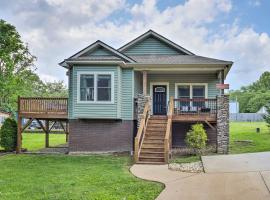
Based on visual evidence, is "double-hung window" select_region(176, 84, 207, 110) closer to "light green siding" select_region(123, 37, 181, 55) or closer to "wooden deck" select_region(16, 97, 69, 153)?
"light green siding" select_region(123, 37, 181, 55)

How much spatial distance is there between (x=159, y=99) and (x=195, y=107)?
2448mm

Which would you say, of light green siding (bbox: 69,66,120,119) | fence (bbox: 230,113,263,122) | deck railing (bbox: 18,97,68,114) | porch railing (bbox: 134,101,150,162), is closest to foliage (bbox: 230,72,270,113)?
fence (bbox: 230,113,263,122)

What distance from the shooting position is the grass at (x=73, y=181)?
317 inches

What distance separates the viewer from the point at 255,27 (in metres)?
25.2

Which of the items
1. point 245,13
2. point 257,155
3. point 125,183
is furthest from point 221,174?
point 245,13

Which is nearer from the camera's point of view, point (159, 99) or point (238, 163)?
point (238, 163)

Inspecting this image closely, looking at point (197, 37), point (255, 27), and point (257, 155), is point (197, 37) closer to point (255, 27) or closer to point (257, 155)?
point (255, 27)

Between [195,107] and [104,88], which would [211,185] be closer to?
[195,107]

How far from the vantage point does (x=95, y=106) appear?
54.4 ft

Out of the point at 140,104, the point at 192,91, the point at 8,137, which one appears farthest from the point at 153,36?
the point at 8,137

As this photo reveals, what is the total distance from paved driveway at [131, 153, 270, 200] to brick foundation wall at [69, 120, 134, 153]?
511 cm

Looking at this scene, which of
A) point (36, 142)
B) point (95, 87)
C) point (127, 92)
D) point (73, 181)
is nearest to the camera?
point (73, 181)

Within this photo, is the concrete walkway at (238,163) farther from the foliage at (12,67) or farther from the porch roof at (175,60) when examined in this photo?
the foliage at (12,67)

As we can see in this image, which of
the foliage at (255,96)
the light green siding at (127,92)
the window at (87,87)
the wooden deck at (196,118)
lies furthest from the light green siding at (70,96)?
the foliage at (255,96)
